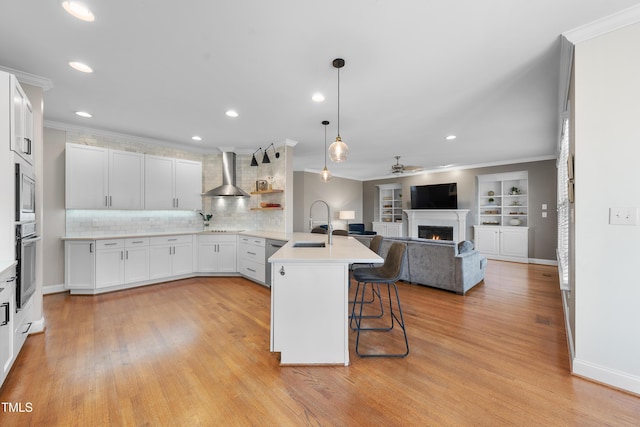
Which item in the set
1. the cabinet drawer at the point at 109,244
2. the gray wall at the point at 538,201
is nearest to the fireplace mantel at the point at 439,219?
the gray wall at the point at 538,201

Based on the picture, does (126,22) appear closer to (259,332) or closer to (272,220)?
(259,332)

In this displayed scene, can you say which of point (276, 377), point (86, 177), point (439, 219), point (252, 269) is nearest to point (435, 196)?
point (439, 219)

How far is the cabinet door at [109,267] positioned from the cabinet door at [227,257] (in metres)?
1.47

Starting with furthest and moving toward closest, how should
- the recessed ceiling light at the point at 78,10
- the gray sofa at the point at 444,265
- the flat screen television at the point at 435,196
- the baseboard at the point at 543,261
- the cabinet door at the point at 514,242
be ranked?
the flat screen television at the point at 435,196, the cabinet door at the point at 514,242, the baseboard at the point at 543,261, the gray sofa at the point at 444,265, the recessed ceiling light at the point at 78,10

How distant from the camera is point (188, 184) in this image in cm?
497

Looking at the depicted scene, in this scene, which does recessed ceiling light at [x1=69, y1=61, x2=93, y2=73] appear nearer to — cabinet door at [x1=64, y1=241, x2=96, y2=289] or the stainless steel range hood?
cabinet door at [x1=64, y1=241, x2=96, y2=289]

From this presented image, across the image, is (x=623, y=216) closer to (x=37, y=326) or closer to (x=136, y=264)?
(x=37, y=326)

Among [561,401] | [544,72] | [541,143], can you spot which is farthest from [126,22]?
[541,143]

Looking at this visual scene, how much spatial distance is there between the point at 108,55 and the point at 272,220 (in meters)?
3.39

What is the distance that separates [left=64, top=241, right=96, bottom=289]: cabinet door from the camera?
382 centimetres

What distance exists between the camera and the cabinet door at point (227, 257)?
16.0ft

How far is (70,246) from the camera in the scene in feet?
12.6

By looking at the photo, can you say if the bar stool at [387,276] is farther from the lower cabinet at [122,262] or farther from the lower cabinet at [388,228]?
the lower cabinet at [388,228]

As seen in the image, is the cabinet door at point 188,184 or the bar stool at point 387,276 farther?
the cabinet door at point 188,184
